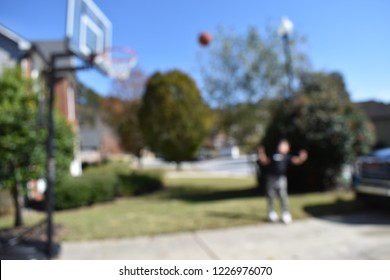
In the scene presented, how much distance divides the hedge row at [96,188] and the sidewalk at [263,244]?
3233 millimetres

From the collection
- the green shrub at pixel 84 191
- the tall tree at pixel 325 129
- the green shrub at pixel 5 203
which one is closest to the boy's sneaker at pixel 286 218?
the tall tree at pixel 325 129

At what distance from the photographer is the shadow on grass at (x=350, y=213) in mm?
6583

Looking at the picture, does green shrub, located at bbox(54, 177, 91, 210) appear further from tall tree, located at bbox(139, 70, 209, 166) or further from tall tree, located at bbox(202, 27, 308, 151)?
tall tree, located at bbox(139, 70, 209, 166)

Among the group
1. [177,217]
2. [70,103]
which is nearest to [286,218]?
[177,217]

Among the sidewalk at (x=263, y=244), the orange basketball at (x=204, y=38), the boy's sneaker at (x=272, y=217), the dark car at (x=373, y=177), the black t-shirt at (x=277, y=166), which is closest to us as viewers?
the sidewalk at (x=263, y=244)

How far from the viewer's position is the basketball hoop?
632 centimetres

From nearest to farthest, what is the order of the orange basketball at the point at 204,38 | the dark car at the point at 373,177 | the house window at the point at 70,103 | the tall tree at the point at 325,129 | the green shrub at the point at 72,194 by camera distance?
the dark car at the point at 373,177 → the orange basketball at the point at 204,38 → the tall tree at the point at 325,129 → the green shrub at the point at 72,194 → the house window at the point at 70,103

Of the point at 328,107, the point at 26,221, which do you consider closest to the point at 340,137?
the point at 328,107

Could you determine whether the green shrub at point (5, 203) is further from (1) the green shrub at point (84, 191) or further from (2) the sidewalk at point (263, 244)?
(2) the sidewalk at point (263, 244)

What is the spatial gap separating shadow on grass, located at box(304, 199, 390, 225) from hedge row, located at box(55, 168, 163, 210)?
5.61m

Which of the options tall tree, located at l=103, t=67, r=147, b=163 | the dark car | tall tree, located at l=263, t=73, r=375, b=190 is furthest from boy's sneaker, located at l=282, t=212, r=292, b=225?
tall tree, located at l=103, t=67, r=147, b=163

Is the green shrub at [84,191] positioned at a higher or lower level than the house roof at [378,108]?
lower

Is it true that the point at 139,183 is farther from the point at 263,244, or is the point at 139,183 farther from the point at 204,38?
the point at 263,244
